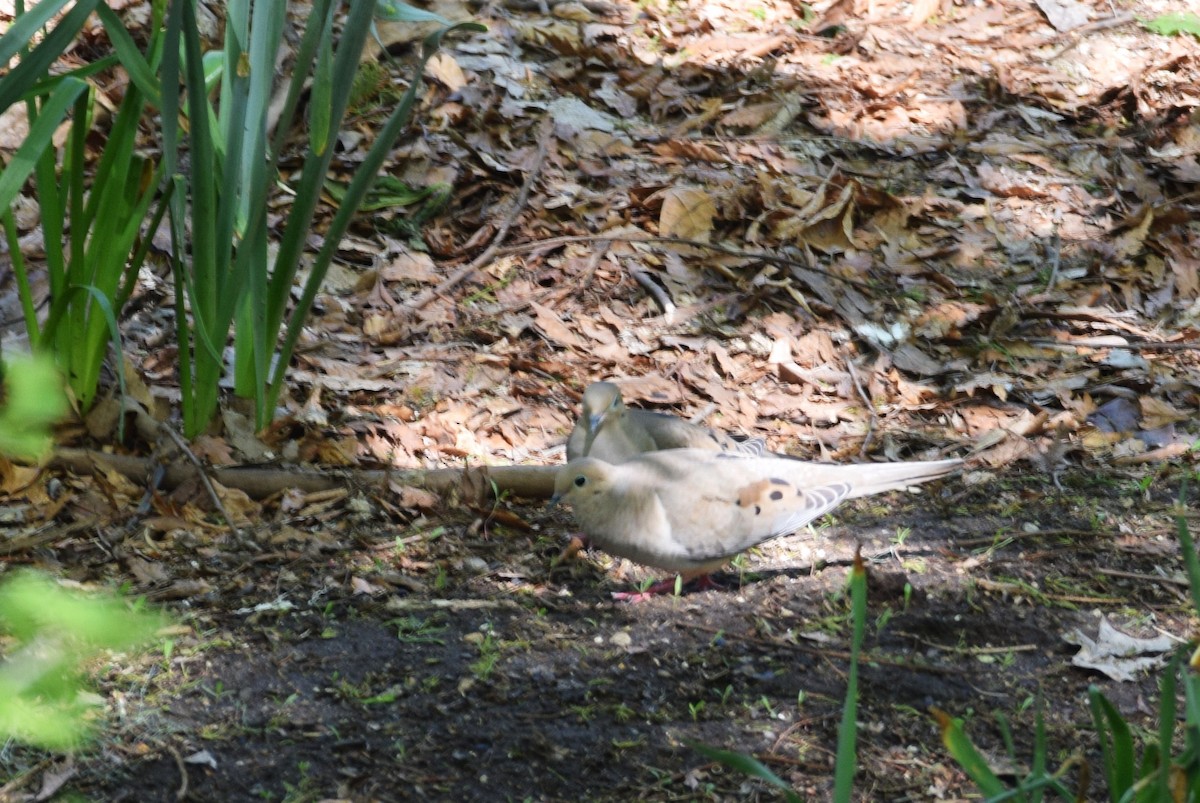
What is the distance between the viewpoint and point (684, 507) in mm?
3963

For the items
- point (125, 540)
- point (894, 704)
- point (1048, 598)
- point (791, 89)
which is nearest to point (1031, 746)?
point (894, 704)

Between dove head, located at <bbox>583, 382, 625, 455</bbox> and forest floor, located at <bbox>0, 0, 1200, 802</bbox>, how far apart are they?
1.12ft

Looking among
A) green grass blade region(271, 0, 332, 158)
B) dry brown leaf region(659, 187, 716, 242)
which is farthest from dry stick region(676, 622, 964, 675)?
dry brown leaf region(659, 187, 716, 242)

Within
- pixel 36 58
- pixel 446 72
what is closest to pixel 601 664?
pixel 36 58

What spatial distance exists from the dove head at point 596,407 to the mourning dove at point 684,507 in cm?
35

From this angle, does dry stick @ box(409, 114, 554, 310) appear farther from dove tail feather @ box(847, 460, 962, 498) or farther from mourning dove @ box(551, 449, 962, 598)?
dove tail feather @ box(847, 460, 962, 498)

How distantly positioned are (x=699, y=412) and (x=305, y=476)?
73.7 inches

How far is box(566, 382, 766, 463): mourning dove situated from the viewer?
14.9 feet

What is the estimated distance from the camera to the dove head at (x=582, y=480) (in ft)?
13.0

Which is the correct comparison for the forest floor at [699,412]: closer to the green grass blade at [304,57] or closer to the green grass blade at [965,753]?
the green grass blade at [965,753]

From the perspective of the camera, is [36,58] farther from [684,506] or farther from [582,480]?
[684,506]

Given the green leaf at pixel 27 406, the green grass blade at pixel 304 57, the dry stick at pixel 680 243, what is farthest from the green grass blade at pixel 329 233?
the dry stick at pixel 680 243

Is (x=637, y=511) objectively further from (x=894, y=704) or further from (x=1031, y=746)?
(x=1031, y=746)

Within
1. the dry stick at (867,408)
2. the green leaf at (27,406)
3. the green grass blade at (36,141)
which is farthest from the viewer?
the dry stick at (867,408)
